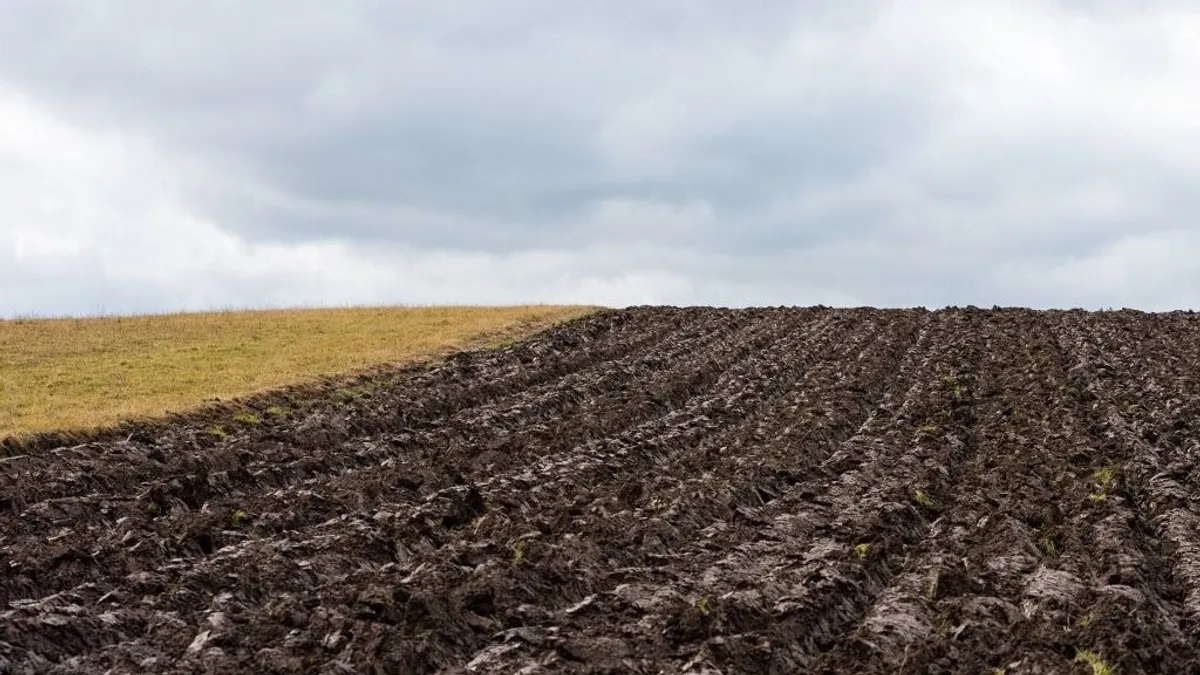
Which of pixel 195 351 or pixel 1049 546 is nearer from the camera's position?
pixel 1049 546

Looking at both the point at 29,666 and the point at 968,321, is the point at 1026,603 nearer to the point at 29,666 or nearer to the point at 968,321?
the point at 29,666

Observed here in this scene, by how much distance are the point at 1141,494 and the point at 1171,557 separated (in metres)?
3.18

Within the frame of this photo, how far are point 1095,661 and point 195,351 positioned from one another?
1119 inches

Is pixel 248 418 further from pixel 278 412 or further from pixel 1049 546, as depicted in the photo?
pixel 1049 546

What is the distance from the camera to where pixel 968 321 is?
37.8m

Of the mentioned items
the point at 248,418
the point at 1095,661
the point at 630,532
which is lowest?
the point at 1095,661

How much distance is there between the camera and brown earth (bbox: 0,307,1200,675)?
9953 millimetres

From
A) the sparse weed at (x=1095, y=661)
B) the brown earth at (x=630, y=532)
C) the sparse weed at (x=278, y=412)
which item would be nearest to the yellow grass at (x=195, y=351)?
the sparse weed at (x=278, y=412)

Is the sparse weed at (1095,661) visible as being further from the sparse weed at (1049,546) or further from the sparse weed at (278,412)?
the sparse weed at (278,412)

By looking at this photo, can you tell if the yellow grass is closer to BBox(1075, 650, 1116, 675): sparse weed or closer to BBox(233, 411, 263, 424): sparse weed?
BBox(233, 411, 263, 424): sparse weed

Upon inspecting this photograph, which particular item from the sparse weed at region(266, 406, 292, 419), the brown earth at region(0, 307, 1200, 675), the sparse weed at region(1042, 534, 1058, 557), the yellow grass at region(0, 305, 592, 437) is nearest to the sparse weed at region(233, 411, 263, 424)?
the sparse weed at region(266, 406, 292, 419)

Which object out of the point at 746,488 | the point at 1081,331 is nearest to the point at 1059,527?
the point at 746,488

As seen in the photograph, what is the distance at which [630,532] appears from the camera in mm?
13281

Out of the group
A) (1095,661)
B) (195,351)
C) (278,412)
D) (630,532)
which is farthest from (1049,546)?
(195,351)
